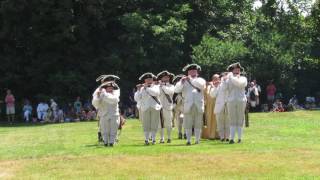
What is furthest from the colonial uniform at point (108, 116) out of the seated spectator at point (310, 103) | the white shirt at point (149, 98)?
the seated spectator at point (310, 103)

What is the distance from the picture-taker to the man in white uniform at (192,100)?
20703mm

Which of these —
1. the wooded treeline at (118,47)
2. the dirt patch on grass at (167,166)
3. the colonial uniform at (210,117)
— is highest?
the wooded treeline at (118,47)

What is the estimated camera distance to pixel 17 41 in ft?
145

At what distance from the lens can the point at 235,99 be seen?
20484 millimetres

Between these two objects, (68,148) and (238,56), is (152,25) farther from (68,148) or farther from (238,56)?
(68,148)

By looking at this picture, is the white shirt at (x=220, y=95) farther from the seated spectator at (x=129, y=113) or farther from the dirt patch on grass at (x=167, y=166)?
the seated spectator at (x=129, y=113)

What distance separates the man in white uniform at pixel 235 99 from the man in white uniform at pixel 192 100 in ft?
2.86

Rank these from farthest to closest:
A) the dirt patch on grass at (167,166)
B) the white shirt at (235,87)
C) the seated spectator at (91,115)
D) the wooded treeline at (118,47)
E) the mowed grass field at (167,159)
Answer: the wooded treeline at (118,47) < the seated spectator at (91,115) < the white shirt at (235,87) < the mowed grass field at (167,159) < the dirt patch on grass at (167,166)

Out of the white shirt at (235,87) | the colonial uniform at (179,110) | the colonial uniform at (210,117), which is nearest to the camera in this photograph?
the white shirt at (235,87)

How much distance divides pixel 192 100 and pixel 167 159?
427 centimetres

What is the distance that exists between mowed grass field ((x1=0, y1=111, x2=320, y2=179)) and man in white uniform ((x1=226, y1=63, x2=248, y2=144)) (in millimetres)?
606

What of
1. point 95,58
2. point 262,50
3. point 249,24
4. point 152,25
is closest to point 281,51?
point 262,50

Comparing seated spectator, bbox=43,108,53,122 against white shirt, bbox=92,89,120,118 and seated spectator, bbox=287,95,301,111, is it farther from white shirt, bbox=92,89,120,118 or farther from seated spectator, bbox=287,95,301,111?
white shirt, bbox=92,89,120,118

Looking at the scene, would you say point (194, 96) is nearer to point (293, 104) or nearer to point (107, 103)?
point (107, 103)
